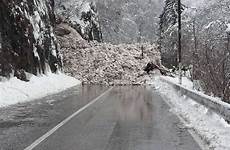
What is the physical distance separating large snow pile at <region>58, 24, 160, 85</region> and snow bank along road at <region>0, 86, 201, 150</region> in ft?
86.9

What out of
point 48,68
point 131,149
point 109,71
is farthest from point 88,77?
point 131,149

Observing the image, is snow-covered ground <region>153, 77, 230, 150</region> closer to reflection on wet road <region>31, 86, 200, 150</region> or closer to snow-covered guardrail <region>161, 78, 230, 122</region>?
snow-covered guardrail <region>161, 78, 230, 122</region>

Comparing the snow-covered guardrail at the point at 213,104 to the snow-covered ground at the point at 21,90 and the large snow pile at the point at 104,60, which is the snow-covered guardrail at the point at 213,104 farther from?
the large snow pile at the point at 104,60

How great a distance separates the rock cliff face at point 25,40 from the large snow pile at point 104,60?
5.74 metres

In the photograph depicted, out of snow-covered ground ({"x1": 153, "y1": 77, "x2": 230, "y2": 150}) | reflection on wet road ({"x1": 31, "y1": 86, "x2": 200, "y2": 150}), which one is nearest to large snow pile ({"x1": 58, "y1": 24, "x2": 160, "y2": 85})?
snow-covered ground ({"x1": 153, "y1": 77, "x2": 230, "y2": 150})

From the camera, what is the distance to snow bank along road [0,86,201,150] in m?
8.87

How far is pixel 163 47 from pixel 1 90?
161 ft

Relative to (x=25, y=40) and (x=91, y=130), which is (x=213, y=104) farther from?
(x=25, y=40)

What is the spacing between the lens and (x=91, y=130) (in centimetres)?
1088

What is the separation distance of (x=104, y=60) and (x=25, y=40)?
19.2 meters

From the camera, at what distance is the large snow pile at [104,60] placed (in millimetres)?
43531

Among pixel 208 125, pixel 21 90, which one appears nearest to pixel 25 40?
pixel 21 90

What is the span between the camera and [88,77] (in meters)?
43.7

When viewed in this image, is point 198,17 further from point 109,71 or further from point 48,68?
point 48,68
